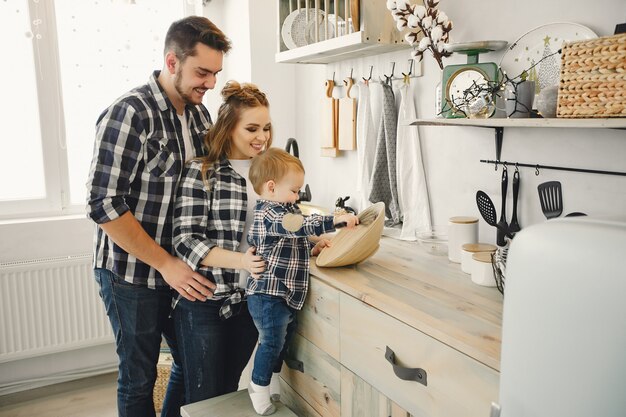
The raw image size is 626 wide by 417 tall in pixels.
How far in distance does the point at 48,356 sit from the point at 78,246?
0.64 meters

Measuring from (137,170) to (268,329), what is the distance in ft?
2.05

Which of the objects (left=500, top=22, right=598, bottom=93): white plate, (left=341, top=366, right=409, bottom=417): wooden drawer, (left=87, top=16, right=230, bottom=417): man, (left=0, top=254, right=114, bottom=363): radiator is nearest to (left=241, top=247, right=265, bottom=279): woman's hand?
(left=87, top=16, right=230, bottom=417): man

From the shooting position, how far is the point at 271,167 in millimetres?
1560

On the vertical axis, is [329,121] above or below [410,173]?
above

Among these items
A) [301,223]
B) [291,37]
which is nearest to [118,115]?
[301,223]

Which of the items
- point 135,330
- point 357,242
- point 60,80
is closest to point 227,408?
point 135,330

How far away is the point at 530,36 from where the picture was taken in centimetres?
153

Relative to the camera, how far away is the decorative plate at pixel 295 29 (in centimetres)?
231

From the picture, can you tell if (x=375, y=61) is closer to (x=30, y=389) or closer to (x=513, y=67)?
(x=513, y=67)

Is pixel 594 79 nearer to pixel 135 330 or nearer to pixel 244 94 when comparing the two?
pixel 244 94

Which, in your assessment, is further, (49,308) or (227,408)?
(49,308)

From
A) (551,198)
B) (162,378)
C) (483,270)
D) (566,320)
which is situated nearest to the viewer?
(566,320)

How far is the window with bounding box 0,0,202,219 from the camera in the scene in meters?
2.82

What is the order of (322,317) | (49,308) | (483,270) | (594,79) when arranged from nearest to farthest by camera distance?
(594,79)
(483,270)
(322,317)
(49,308)
